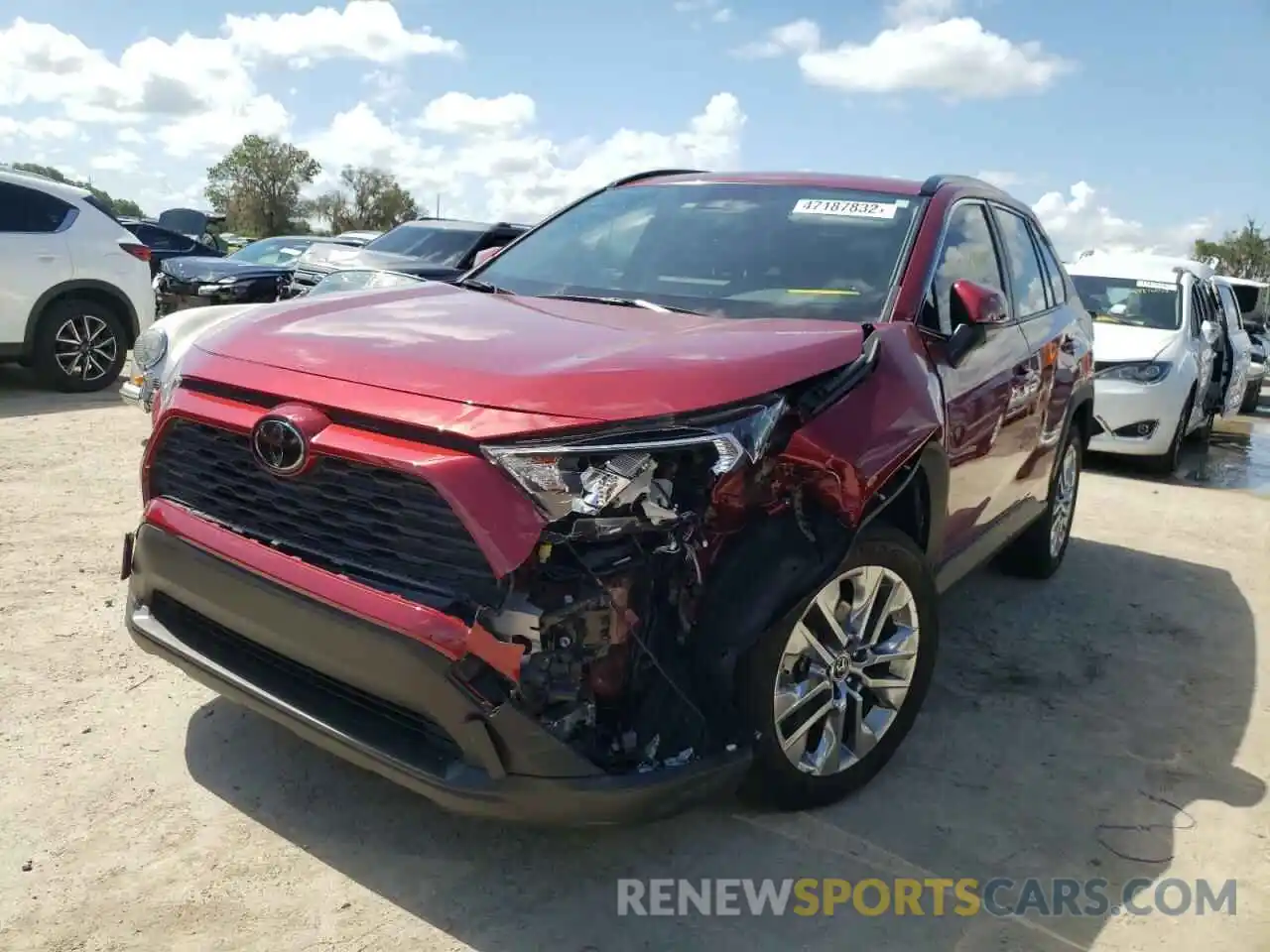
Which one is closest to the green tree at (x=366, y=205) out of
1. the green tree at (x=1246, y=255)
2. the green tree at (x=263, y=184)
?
the green tree at (x=263, y=184)

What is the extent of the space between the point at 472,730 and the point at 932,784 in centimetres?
170

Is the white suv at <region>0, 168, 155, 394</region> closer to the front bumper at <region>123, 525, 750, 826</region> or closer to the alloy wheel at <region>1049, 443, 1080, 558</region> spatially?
the front bumper at <region>123, 525, 750, 826</region>

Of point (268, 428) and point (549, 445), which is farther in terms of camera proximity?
point (268, 428)

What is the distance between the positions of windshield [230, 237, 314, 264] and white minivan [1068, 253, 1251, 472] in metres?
9.63

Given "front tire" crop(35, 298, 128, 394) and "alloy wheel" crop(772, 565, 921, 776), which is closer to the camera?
"alloy wheel" crop(772, 565, 921, 776)

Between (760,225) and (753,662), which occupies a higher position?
(760,225)

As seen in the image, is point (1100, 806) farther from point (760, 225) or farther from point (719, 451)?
point (760, 225)

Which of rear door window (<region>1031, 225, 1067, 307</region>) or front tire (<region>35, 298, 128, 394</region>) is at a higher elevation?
rear door window (<region>1031, 225, 1067, 307</region>)

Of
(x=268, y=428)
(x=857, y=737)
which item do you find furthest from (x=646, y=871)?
(x=268, y=428)

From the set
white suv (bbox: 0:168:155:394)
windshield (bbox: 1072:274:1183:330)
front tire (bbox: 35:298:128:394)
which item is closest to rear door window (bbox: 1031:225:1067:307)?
windshield (bbox: 1072:274:1183:330)

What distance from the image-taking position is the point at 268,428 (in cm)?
251

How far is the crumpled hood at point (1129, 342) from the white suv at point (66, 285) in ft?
26.8

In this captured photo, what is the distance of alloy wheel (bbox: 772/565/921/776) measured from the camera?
2848 mm

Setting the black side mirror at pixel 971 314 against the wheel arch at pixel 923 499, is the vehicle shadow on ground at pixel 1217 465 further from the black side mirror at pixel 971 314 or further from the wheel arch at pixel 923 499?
the wheel arch at pixel 923 499
